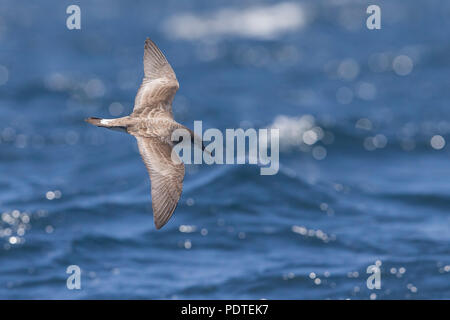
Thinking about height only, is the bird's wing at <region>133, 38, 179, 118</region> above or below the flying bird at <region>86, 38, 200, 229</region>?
above

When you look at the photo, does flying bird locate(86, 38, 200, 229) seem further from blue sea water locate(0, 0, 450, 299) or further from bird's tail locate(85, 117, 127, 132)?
blue sea water locate(0, 0, 450, 299)

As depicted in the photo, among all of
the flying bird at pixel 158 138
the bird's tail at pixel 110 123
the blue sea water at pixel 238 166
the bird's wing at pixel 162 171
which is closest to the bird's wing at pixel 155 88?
the flying bird at pixel 158 138

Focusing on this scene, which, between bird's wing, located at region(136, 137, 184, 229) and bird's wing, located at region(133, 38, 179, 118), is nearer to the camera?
bird's wing, located at region(136, 137, 184, 229)

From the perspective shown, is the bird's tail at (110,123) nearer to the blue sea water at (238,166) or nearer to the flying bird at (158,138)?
the flying bird at (158,138)

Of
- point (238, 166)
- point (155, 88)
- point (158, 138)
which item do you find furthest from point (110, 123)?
point (238, 166)

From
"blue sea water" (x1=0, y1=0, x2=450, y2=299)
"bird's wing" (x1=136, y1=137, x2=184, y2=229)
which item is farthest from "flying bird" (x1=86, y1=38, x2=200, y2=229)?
"blue sea water" (x1=0, y1=0, x2=450, y2=299)

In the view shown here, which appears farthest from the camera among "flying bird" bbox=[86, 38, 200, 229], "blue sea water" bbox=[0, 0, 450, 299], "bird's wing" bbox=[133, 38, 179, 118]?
"blue sea water" bbox=[0, 0, 450, 299]

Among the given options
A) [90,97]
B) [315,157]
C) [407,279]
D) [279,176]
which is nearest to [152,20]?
[90,97]
